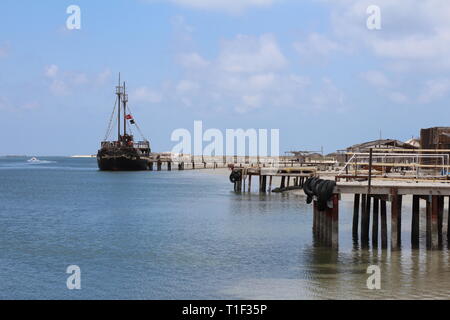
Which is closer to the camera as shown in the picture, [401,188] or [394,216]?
[401,188]

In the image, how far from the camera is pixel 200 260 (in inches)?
941

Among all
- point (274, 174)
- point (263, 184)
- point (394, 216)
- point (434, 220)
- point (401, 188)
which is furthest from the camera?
point (263, 184)

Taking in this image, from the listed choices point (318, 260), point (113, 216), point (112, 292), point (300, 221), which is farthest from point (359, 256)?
point (113, 216)

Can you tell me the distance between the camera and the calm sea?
62.1 ft

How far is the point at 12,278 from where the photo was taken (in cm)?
2100

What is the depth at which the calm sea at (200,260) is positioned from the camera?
1892 centimetres

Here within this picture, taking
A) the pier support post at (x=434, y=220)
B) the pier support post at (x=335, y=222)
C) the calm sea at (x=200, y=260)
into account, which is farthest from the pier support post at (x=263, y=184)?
the pier support post at (x=434, y=220)

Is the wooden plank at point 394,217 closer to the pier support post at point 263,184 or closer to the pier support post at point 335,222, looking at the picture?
the pier support post at point 335,222

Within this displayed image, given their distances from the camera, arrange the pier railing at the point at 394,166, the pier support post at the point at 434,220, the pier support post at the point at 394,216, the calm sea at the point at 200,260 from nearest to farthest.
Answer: the calm sea at the point at 200,260, the pier support post at the point at 394,216, the pier support post at the point at 434,220, the pier railing at the point at 394,166

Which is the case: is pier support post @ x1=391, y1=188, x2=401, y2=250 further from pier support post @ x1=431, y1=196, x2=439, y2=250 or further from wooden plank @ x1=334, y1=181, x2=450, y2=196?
pier support post @ x1=431, y1=196, x2=439, y2=250

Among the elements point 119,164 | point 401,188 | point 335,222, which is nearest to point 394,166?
point 401,188

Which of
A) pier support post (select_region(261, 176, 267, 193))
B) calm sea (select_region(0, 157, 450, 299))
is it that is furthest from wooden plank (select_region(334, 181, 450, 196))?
pier support post (select_region(261, 176, 267, 193))

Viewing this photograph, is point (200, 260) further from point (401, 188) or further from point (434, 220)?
point (434, 220)

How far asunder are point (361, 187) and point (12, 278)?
41.6ft
